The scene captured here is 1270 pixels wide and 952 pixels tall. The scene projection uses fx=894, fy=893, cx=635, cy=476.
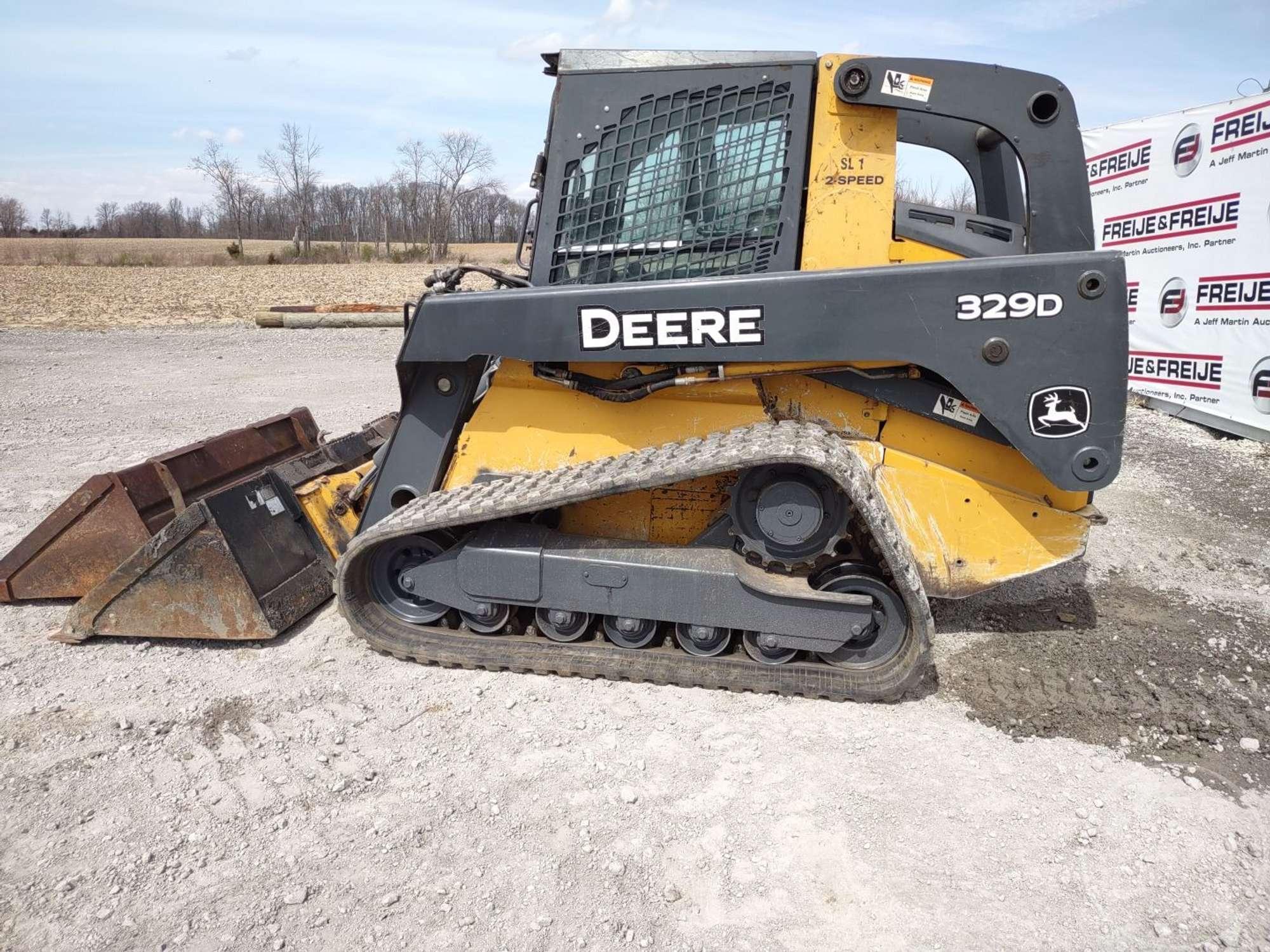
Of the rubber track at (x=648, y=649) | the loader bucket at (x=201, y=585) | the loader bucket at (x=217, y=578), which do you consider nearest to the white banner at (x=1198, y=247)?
the rubber track at (x=648, y=649)

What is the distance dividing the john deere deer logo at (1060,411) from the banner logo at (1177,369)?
602 cm

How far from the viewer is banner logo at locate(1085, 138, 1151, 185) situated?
9680 millimetres

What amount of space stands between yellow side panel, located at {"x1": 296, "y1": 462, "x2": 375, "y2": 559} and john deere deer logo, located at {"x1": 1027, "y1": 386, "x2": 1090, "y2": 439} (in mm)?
3023

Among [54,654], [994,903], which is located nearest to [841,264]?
[994,903]

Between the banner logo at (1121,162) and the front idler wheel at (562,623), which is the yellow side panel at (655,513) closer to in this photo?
the front idler wheel at (562,623)

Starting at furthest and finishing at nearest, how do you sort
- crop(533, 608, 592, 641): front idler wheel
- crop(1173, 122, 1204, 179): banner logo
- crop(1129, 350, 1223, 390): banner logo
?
1. crop(1173, 122, 1204, 179): banner logo
2. crop(1129, 350, 1223, 390): banner logo
3. crop(533, 608, 592, 641): front idler wheel

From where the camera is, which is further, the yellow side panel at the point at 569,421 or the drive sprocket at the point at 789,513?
the yellow side panel at the point at 569,421

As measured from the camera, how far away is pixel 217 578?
388cm

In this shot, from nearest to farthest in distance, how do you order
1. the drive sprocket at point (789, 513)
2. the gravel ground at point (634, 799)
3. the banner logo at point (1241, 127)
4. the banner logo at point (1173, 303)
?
the gravel ground at point (634, 799), the drive sprocket at point (789, 513), the banner logo at point (1241, 127), the banner logo at point (1173, 303)

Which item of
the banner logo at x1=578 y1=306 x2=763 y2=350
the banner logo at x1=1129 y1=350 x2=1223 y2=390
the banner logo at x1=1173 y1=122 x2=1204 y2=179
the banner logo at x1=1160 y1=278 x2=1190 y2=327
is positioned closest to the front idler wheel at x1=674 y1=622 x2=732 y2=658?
the banner logo at x1=578 y1=306 x2=763 y2=350

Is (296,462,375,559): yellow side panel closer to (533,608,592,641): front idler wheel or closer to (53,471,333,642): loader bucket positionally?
(53,471,333,642): loader bucket

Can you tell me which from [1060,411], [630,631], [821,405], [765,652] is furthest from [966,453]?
[630,631]

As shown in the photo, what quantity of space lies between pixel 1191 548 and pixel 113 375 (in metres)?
11.0

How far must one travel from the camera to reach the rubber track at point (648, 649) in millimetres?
3232
